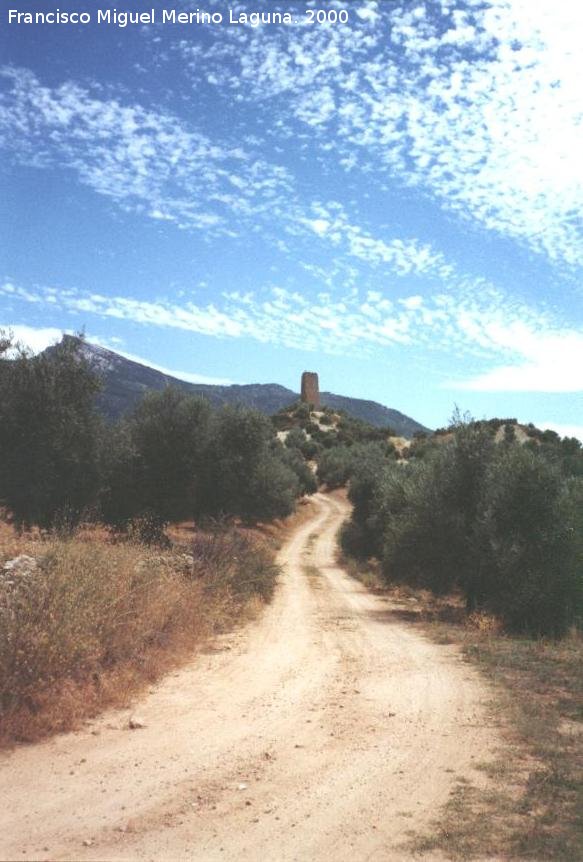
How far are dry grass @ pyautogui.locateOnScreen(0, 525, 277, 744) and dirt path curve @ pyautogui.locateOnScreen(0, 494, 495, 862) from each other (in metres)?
0.40

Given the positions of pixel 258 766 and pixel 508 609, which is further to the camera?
pixel 508 609

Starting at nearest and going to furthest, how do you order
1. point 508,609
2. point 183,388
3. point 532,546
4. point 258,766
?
point 258,766
point 508,609
point 532,546
point 183,388

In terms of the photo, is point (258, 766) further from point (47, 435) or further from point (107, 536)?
point (47, 435)

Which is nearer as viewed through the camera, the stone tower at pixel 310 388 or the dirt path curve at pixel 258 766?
the dirt path curve at pixel 258 766

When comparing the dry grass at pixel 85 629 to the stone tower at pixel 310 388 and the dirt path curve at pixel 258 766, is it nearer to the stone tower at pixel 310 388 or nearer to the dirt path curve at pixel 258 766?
the dirt path curve at pixel 258 766

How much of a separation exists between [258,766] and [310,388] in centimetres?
13768

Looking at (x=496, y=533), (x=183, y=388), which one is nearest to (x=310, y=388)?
(x=183, y=388)

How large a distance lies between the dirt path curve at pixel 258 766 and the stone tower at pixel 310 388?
13073cm

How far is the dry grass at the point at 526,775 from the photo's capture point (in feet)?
17.5

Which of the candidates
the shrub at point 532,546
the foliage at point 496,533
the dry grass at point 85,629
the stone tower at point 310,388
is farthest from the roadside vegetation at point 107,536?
the stone tower at point 310,388

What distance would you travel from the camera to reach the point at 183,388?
3183 centimetres

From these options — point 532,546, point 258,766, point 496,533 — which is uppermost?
point 496,533

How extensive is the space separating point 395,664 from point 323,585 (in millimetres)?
14215

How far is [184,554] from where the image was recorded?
55.3 ft
